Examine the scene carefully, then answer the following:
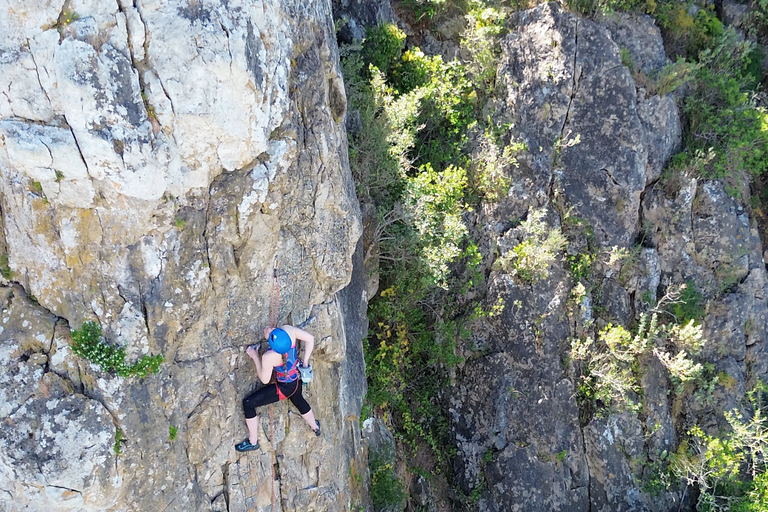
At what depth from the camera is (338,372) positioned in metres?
8.42

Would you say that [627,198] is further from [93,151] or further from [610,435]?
[93,151]

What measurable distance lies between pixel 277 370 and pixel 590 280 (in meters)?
6.19

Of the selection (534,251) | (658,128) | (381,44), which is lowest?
(534,251)

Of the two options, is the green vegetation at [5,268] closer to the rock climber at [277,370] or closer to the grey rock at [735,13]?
the rock climber at [277,370]

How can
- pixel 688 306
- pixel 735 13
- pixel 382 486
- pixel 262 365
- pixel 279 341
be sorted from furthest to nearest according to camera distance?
pixel 735 13
pixel 688 306
pixel 382 486
pixel 262 365
pixel 279 341

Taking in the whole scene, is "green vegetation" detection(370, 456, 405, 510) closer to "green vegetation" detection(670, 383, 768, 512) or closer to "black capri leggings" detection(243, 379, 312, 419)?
"black capri leggings" detection(243, 379, 312, 419)

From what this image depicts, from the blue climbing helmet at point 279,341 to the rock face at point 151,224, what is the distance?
1.46 ft

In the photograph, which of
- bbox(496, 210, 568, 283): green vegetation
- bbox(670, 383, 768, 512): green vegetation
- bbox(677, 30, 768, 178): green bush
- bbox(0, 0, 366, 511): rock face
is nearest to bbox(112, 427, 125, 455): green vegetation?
bbox(0, 0, 366, 511): rock face

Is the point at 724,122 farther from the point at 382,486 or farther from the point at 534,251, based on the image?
the point at 382,486

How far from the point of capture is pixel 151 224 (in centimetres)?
599

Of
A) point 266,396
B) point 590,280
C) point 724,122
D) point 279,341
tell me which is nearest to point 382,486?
point 266,396

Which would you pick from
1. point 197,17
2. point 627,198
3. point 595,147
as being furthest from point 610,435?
point 197,17

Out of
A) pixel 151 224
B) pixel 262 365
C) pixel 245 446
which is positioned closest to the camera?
pixel 151 224

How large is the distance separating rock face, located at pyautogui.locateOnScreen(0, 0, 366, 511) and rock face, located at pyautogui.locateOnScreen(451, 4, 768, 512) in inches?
177
